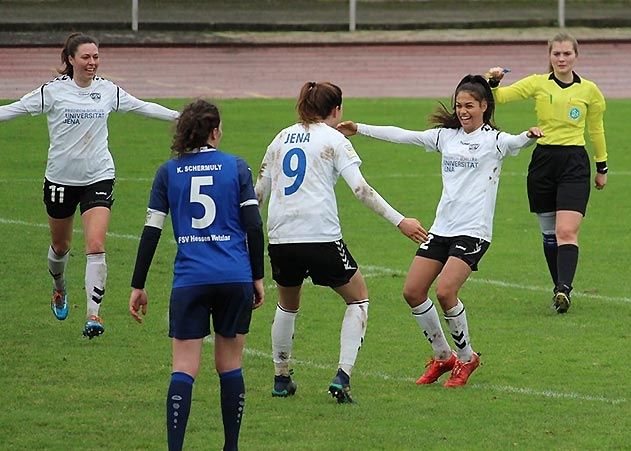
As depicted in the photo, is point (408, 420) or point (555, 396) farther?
point (555, 396)

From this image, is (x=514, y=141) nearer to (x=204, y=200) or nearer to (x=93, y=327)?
(x=204, y=200)

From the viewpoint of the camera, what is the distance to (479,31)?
36.9m

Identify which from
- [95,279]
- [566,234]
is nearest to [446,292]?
[95,279]

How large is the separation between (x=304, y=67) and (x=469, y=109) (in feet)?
75.2

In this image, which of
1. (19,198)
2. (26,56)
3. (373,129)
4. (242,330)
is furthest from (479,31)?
(242,330)

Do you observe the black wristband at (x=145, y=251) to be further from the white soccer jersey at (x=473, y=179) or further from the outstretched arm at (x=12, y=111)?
the outstretched arm at (x=12, y=111)

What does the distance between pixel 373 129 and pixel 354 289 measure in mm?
1536

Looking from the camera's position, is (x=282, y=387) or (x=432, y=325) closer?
(x=282, y=387)

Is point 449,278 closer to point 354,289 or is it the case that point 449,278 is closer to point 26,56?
point 354,289

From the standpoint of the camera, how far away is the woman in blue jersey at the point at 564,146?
13031mm

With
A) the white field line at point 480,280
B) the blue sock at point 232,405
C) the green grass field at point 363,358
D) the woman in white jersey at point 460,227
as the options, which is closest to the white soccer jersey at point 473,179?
the woman in white jersey at point 460,227

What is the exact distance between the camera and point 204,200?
26.1ft

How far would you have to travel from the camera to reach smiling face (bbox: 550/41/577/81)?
1281 cm

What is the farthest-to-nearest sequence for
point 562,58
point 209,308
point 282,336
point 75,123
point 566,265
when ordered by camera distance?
point 566,265, point 562,58, point 75,123, point 282,336, point 209,308
